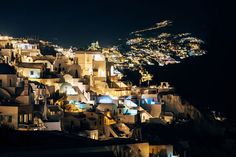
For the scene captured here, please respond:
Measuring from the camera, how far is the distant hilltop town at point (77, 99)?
27.2 m

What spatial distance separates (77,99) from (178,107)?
34.6ft

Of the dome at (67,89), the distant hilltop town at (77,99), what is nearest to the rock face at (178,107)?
the distant hilltop town at (77,99)

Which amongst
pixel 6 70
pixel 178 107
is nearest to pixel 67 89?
pixel 6 70

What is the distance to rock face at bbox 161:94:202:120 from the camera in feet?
136

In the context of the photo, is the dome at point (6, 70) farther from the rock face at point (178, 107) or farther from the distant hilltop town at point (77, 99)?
the rock face at point (178, 107)

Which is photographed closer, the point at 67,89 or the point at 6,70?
the point at 6,70

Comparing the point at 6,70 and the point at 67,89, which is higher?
the point at 6,70

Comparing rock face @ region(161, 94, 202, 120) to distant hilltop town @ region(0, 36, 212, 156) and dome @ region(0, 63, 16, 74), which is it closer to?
distant hilltop town @ region(0, 36, 212, 156)

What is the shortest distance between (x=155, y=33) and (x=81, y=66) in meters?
71.1

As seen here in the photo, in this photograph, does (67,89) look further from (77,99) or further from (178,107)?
(178,107)

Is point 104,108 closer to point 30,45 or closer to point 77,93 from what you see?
point 77,93

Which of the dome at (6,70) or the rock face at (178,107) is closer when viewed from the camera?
the dome at (6,70)

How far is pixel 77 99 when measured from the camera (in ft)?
112

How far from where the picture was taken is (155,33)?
111375 millimetres
